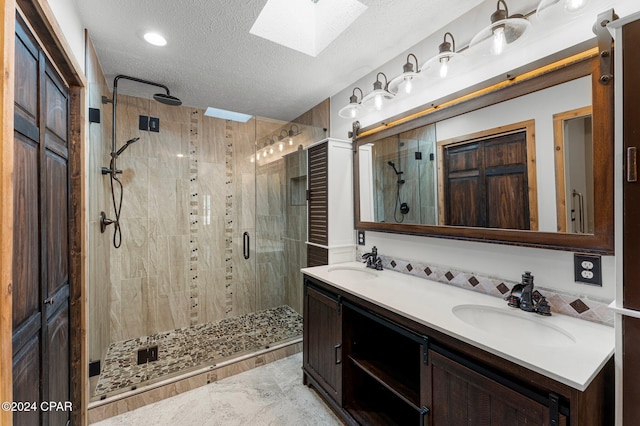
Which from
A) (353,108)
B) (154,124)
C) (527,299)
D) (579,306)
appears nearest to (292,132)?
(353,108)

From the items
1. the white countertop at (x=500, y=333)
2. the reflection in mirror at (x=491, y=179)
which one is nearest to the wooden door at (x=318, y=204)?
the white countertop at (x=500, y=333)

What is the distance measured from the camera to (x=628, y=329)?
0.84m

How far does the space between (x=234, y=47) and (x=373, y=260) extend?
197 centimetres

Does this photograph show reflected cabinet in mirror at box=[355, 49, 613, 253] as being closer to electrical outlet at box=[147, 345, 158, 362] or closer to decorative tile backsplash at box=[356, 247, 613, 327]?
decorative tile backsplash at box=[356, 247, 613, 327]

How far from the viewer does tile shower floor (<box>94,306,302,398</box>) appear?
223 cm

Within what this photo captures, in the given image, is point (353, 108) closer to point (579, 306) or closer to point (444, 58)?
point (444, 58)

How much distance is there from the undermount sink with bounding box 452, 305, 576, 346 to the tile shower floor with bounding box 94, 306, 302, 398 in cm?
193

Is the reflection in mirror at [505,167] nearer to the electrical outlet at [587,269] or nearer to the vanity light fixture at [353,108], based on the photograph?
the electrical outlet at [587,269]

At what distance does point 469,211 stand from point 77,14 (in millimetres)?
2649

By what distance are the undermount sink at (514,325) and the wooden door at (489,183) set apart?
45cm

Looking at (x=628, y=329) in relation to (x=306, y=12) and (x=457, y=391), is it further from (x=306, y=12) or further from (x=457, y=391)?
(x=306, y=12)

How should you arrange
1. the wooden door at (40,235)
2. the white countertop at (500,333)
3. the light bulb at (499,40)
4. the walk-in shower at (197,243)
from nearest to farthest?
the white countertop at (500,333)
the wooden door at (40,235)
the light bulb at (499,40)
the walk-in shower at (197,243)

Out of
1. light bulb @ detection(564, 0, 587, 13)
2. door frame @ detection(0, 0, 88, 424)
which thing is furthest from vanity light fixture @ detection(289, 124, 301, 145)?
light bulb @ detection(564, 0, 587, 13)

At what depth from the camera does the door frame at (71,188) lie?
2.50ft
